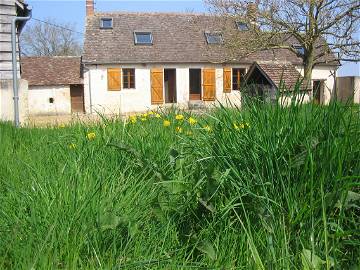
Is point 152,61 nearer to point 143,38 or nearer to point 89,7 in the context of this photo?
point 143,38

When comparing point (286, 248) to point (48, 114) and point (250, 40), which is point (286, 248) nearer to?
point (250, 40)

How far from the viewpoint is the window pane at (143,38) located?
95.5ft

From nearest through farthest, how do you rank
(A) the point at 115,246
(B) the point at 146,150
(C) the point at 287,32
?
(A) the point at 115,246 < (B) the point at 146,150 < (C) the point at 287,32

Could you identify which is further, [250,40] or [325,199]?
[250,40]

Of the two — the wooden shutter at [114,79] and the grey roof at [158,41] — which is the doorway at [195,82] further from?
the wooden shutter at [114,79]

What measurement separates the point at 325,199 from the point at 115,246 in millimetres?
1066

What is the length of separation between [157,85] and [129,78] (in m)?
1.87

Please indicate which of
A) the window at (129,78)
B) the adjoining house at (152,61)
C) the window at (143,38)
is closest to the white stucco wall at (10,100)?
the adjoining house at (152,61)

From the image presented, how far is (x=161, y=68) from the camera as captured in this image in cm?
2842

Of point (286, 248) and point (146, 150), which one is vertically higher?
point (146, 150)

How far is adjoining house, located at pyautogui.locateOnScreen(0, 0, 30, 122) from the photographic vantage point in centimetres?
952

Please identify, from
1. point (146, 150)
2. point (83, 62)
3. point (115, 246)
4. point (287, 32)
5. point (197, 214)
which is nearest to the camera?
point (115, 246)

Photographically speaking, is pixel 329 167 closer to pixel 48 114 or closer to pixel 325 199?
pixel 325 199

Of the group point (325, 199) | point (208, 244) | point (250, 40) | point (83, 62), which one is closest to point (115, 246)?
point (208, 244)
